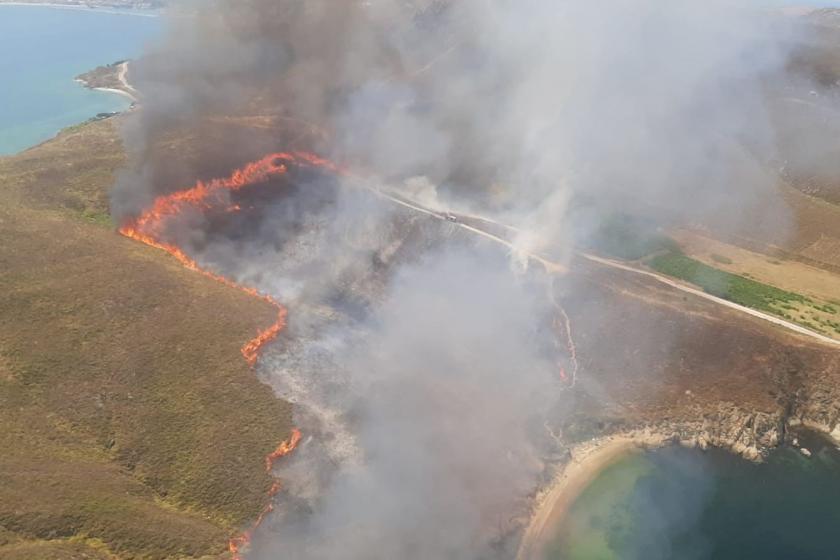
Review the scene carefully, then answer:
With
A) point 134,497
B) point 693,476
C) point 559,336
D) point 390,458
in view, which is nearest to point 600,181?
point 559,336

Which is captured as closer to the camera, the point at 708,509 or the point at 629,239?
the point at 708,509

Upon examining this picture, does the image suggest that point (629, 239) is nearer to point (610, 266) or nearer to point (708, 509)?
point (610, 266)

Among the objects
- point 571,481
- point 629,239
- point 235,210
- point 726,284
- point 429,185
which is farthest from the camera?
point 429,185

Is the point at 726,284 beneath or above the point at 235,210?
beneath

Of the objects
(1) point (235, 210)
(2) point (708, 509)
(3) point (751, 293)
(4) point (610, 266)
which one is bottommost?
(2) point (708, 509)

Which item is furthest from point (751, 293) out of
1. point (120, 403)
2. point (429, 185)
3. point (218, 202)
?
point (120, 403)

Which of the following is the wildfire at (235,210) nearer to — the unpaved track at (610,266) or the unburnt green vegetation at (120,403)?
the unburnt green vegetation at (120,403)

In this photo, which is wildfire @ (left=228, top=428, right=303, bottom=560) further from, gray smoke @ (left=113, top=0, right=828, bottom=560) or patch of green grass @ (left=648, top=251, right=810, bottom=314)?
patch of green grass @ (left=648, top=251, right=810, bottom=314)
